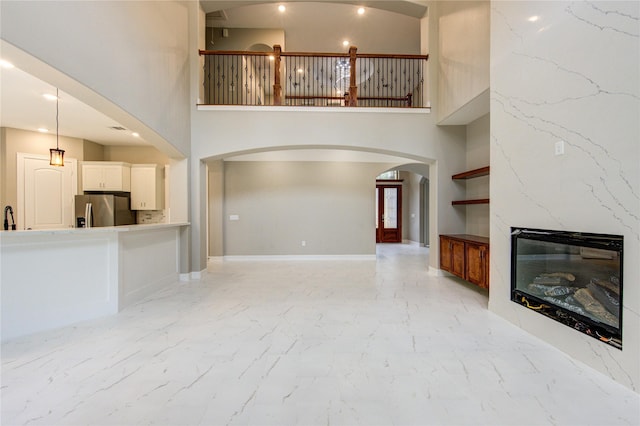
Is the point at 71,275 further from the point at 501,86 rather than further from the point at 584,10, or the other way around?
the point at 584,10

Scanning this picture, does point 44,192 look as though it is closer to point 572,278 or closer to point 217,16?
point 217,16

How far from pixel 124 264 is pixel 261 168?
14.0 feet

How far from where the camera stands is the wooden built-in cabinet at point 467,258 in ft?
12.9

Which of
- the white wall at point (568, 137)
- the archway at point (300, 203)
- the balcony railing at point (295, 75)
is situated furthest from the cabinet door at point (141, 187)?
the white wall at point (568, 137)

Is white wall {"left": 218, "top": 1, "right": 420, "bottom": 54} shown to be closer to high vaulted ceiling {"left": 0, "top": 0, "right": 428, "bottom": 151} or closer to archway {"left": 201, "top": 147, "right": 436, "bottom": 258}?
high vaulted ceiling {"left": 0, "top": 0, "right": 428, "bottom": 151}

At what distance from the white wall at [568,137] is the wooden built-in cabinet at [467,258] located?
64 centimetres

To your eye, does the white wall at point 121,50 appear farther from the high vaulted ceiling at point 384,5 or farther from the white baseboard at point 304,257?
the white baseboard at point 304,257

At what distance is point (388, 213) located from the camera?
12.1 meters

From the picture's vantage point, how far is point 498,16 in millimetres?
3143

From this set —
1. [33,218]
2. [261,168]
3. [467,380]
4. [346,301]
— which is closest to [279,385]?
[467,380]

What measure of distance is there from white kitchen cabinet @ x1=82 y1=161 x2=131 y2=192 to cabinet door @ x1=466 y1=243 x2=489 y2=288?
7.17m

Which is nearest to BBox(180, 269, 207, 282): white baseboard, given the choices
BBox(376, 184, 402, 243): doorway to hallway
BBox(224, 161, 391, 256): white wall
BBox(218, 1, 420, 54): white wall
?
BBox(224, 161, 391, 256): white wall

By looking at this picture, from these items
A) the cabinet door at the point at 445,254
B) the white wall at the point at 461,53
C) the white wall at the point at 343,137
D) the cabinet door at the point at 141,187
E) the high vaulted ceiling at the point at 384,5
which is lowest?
the cabinet door at the point at 445,254

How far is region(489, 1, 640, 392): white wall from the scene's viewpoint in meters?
1.93
